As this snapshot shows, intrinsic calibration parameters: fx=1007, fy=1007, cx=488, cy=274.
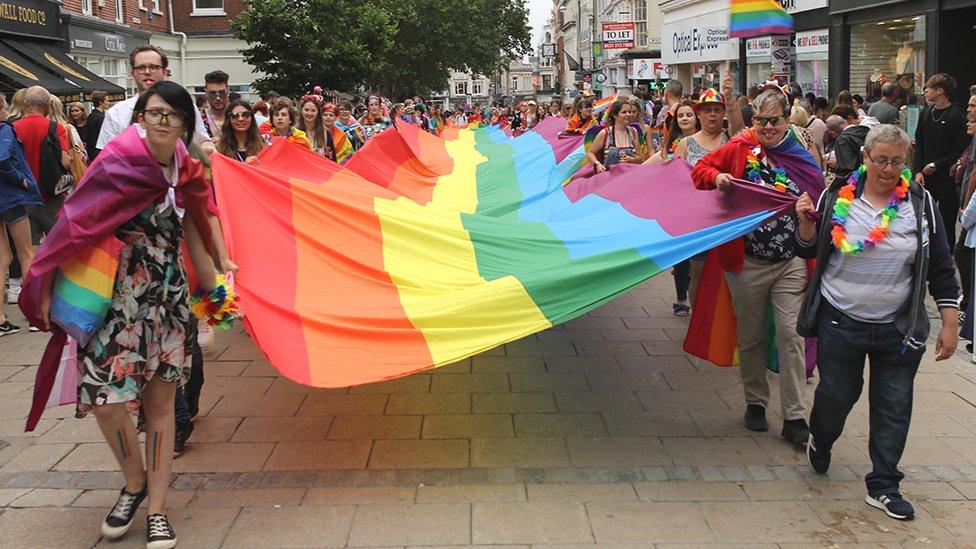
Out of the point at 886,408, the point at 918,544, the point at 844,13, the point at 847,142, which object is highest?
the point at 844,13

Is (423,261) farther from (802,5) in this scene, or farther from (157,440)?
(802,5)

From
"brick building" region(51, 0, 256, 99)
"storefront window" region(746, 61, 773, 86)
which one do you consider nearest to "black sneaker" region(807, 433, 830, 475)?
"storefront window" region(746, 61, 773, 86)

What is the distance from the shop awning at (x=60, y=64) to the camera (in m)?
21.0

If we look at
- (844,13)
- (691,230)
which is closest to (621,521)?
(691,230)

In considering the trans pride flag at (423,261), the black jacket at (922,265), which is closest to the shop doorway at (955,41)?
the trans pride flag at (423,261)

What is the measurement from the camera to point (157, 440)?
453cm

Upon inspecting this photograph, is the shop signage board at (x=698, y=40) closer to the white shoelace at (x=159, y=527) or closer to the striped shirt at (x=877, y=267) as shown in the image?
the striped shirt at (x=877, y=267)

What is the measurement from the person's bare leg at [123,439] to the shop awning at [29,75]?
16148mm

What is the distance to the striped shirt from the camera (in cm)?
462

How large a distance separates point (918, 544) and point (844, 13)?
1638 cm

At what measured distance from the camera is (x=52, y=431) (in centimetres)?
606

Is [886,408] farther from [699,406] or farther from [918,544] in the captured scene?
[699,406]

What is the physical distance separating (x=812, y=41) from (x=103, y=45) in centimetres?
1772

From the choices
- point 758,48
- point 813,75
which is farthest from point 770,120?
point 758,48
